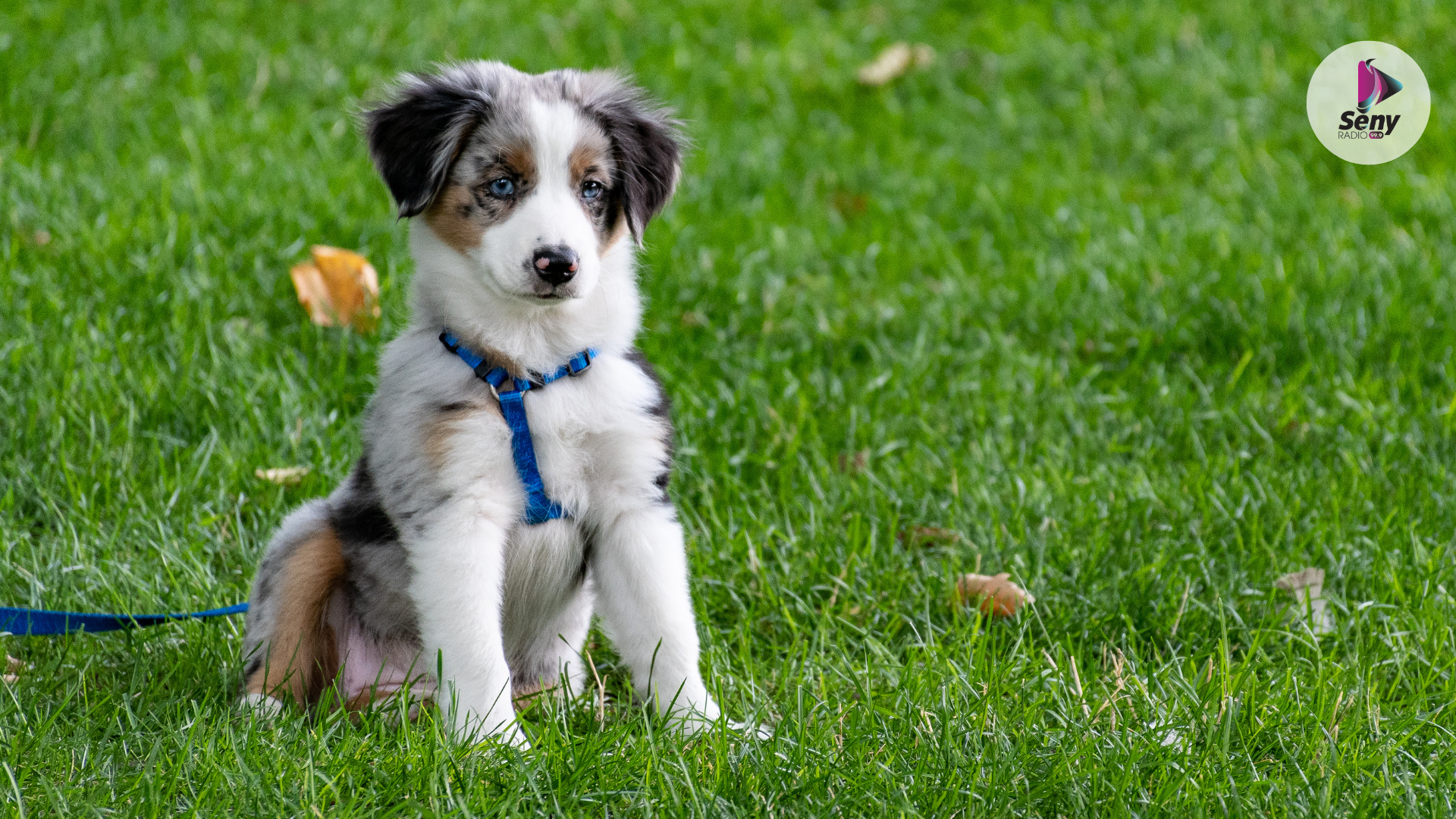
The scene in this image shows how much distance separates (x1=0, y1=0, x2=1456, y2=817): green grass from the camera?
2.72 metres

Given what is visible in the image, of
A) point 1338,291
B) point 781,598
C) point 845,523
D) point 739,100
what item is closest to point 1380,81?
point 1338,291

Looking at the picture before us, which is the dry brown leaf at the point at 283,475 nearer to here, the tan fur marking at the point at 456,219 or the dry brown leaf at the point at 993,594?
the tan fur marking at the point at 456,219

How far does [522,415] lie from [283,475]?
4.71 feet

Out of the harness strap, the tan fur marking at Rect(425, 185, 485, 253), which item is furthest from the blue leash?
the harness strap

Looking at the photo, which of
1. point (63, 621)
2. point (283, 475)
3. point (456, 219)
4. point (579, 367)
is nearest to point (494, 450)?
point (579, 367)

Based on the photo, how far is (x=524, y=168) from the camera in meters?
2.83

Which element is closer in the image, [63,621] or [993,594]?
[63,621]

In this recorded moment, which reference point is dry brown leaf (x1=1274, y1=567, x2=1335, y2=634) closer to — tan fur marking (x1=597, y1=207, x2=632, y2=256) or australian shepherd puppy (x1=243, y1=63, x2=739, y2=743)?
australian shepherd puppy (x1=243, y1=63, x2=739, y2=743)

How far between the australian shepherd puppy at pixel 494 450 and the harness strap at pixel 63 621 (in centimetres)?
33

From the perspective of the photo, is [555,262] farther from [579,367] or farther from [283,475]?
[283,475]

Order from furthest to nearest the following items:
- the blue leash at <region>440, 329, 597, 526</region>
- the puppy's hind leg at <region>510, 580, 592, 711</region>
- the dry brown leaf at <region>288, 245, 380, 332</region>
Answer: the dry brown leaf at <region>288, 245, 380, 332</region> → the puppy's hind leg at <region>510, 580, 592, 711</region> → the blue leash at <region>440, 329, 597, 526</region>

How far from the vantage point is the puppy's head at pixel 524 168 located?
9.14 feet

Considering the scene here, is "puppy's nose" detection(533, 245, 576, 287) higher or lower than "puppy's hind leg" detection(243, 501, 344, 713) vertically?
higher

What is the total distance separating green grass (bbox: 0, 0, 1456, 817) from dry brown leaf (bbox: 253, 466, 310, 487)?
0.11 ft
